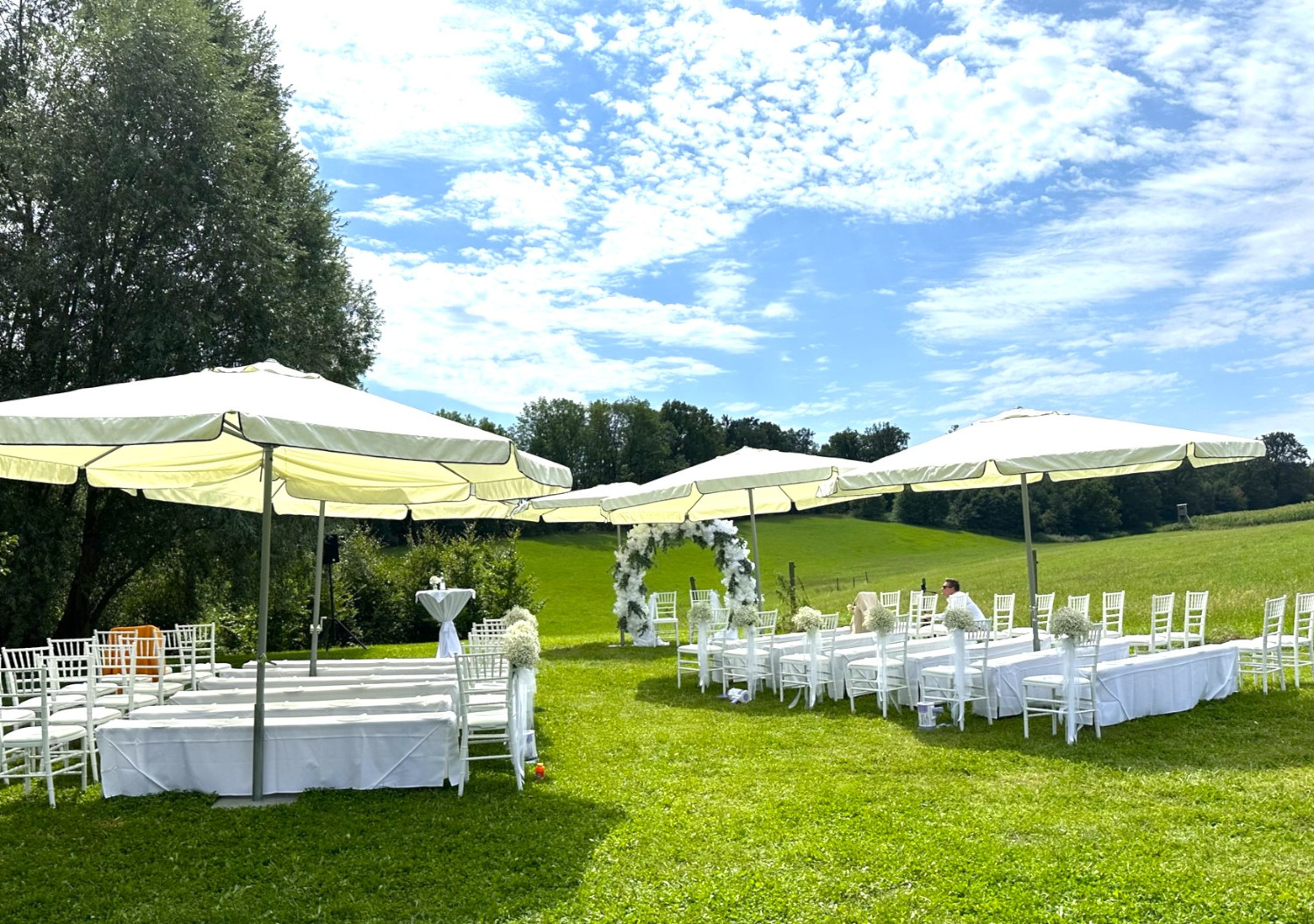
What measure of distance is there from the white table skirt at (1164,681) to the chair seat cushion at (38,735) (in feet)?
30.4

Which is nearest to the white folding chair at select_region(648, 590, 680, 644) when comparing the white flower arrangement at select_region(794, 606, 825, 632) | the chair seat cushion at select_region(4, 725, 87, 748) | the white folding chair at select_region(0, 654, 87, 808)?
the white flower arrangement at select_region(794, 606, 825, 632)

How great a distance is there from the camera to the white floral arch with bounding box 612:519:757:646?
1947 centimetres

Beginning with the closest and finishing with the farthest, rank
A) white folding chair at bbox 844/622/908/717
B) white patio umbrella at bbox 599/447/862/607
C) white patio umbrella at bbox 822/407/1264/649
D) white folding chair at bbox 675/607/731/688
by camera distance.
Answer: white patio umbrella at bbox 822/407/1264/649 → white folding chair at bbox 844/622/908/717 → white patio umbrella at bbox 599/447/862/607 → white folding chair at bbox 675/607/731/688

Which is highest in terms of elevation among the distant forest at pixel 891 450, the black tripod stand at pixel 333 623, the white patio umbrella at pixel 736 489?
the distant forest at pixel 891 450

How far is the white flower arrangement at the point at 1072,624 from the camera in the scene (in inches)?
327

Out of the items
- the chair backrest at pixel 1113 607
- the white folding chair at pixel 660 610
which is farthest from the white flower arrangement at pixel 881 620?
the white folding chair at pixel 660 610

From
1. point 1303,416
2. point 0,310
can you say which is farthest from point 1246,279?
point 0,310

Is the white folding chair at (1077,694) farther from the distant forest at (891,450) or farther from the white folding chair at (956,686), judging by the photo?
the distant forest at (891,450)

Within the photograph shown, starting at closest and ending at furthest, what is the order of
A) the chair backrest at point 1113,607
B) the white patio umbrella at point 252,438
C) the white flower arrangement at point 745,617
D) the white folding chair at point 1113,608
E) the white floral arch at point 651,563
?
the white patio umbrella at point 252,438 < the white flower arrangement at point 745,617 < the white folding chair at point 1113,608 < the chair backrest at point 1113,607 < the white floral arch at point 651,563

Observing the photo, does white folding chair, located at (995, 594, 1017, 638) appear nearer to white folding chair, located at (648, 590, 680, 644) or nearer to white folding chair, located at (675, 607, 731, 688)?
white folding chair, located at (675, 607, 731, 688)

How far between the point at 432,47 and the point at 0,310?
33.1 feet

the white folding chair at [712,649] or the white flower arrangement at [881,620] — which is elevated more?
the white flower arrangement at [881,620]

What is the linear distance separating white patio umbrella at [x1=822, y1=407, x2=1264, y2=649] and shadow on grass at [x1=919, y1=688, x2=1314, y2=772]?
1.75 meters

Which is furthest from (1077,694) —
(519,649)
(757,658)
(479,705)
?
(479,705)
